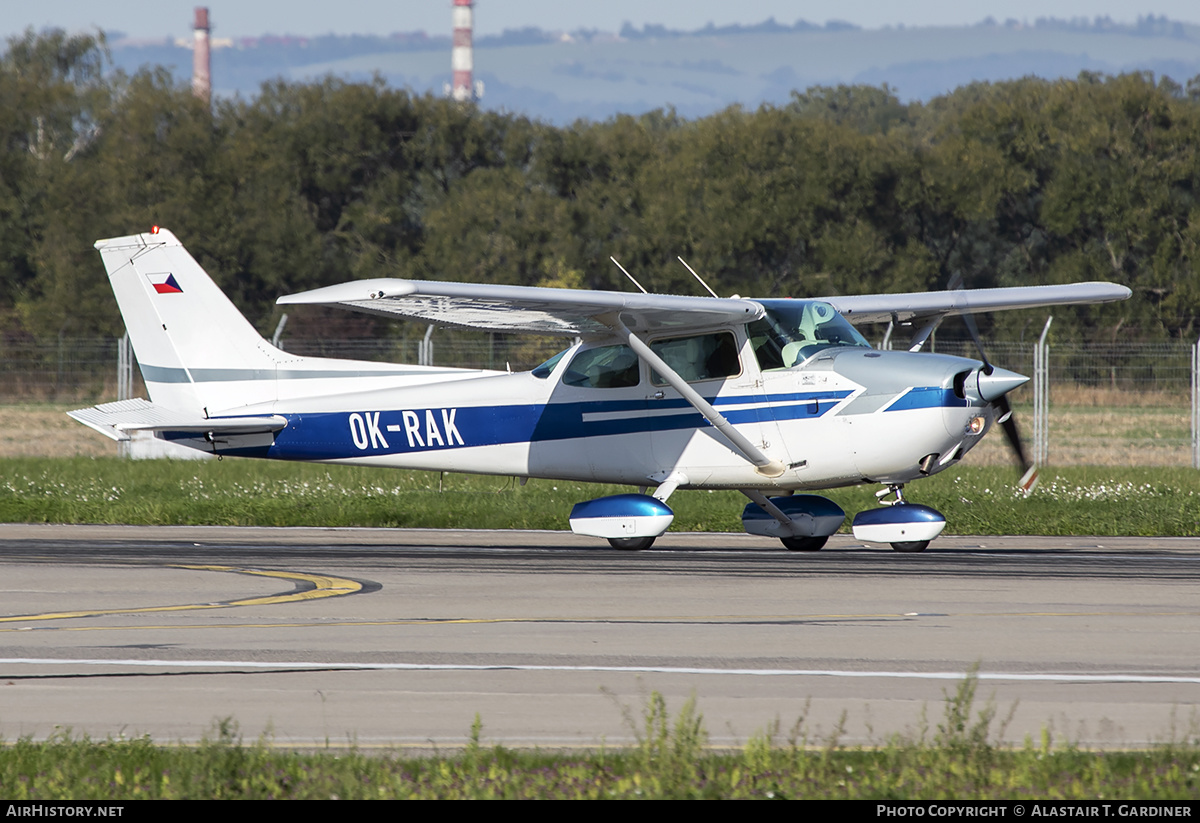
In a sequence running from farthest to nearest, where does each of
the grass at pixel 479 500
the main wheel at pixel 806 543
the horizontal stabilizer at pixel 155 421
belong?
the grass at pixel 479 500 → the horizontal stabilizer at pixel 155 421 → the main wheel at pixel 806 543

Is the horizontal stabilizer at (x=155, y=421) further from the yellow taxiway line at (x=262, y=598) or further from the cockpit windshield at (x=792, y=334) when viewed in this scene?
the cockpit windshield at (x=792, y=334)

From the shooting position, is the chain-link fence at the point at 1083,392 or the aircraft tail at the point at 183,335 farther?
the chain-link fence at the point at 1083,392

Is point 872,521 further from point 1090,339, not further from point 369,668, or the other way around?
point 1090,339

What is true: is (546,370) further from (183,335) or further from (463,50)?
(463,50)

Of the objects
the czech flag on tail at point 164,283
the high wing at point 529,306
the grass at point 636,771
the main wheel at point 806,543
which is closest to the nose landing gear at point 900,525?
the main wheel at point 806,543

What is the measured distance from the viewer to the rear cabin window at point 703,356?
44.3ft

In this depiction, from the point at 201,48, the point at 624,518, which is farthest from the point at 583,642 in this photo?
the point at 201,48

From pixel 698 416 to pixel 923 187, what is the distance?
105 feet

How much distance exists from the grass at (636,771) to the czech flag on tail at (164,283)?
34.3 feet

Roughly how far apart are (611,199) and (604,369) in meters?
32.0

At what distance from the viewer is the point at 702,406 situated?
13062 mm

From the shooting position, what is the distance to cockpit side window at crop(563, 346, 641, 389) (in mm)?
13938
